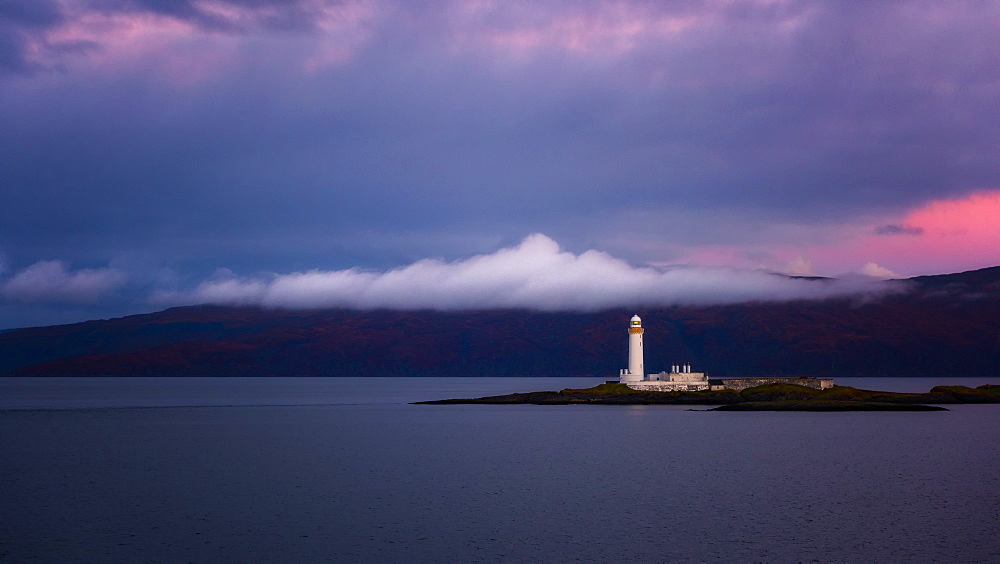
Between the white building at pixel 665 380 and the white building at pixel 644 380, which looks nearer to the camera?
the white building at pixel 665 380

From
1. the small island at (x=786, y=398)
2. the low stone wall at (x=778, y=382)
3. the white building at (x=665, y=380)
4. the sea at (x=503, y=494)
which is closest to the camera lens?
the sea at (x=503, y=494)

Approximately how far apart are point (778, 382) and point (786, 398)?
4705 millimetres

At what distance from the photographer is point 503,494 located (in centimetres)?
3831

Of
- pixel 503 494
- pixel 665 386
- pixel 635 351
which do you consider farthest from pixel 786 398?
pixel 503 494

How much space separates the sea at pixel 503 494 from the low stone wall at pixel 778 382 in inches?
1146

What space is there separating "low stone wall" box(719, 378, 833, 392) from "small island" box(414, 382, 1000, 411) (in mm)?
1201

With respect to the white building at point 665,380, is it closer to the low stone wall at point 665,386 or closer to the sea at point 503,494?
the low stone wall at point 665,386

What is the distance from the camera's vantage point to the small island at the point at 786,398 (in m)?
95.8

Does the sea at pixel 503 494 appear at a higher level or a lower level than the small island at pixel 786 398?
lower

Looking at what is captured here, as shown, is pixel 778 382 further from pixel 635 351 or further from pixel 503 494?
pixel 503 494

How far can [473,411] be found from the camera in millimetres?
105312

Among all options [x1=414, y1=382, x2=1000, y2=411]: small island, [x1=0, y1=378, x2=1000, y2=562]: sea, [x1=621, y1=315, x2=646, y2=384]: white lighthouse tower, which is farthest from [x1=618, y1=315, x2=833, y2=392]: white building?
[x1=0, y1=378, x2=1000, y2=562]: sea

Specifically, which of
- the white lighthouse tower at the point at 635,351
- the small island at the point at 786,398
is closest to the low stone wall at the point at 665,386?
the small island at the point at 786,398

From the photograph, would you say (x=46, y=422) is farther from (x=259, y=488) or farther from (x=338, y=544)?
(x=338, y=544)
